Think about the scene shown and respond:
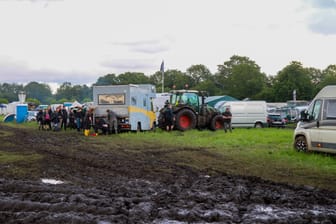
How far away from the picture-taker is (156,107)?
28031mm

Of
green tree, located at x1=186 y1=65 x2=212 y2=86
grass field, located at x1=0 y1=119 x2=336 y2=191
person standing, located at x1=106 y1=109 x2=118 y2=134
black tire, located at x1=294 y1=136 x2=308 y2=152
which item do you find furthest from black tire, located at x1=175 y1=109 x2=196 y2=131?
green tree, located at x1=186 y1=65 x2=212 y2=86

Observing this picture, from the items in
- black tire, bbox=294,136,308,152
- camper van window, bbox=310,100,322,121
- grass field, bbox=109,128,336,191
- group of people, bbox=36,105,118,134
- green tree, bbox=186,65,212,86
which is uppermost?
green tree, bbox=186,65,212,86

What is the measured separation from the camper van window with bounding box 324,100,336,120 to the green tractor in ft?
38.1

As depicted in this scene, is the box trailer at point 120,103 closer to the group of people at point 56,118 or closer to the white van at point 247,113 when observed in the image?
the group of people at point 56,118

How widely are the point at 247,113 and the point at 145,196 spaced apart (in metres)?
23.1

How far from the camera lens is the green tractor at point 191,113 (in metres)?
24.2

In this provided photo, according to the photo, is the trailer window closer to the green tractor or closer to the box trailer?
the box trailer

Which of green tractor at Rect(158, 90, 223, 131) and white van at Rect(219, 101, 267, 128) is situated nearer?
green tractor at Rect(158, 90, 223, 131)

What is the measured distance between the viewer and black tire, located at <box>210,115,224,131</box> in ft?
83.7

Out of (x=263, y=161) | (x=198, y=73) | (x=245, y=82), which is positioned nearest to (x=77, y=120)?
(x=263, y=161)

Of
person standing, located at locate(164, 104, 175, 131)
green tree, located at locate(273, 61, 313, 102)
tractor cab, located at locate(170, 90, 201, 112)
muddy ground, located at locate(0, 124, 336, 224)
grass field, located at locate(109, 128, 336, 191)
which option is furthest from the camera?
green tree, located at locate(273, 61, 313, 102)

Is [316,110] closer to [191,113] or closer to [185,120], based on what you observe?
[191,113]

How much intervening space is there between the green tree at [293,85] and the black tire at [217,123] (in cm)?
5395

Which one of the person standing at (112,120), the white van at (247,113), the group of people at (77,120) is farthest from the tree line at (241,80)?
the person standing at (112,120)
